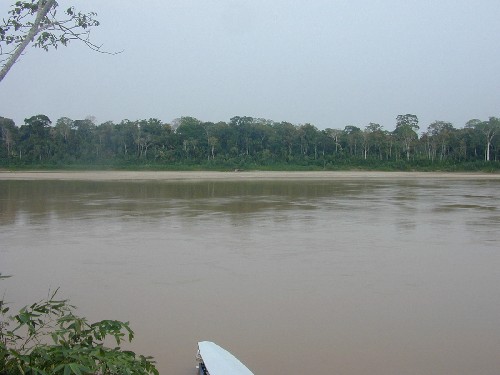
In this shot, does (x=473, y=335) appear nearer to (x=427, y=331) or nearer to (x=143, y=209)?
(x=427, y=331)

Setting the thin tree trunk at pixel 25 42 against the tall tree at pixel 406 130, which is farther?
the tall tree at pixel 406 130

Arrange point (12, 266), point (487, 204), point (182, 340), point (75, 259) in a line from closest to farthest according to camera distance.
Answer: point (182, 340)
point (12, 266)
point (75, 259)
point (487, 204)

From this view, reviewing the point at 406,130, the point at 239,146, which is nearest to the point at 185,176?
the point at 239,146

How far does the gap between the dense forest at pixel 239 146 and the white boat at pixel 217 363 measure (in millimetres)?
44999

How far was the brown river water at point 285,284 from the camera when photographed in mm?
4281

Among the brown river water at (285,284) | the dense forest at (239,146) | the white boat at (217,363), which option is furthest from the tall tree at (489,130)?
the white boat at (217,363)

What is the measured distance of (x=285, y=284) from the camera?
6.34 m

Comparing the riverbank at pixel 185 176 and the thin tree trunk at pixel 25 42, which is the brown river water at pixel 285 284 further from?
the riverbank at pixel 185 176

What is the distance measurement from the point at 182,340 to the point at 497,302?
3.59m

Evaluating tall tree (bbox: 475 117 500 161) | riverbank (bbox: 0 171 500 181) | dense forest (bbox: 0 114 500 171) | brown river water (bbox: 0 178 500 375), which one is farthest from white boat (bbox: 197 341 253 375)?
tall tree (bbox: 475 117 500 161)

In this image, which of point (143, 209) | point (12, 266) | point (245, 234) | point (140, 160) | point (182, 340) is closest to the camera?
point (182, 340)

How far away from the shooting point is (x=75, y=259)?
7.85 metres

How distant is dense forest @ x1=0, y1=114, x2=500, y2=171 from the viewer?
49.8m

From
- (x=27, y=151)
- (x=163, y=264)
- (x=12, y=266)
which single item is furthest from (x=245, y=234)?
(x=27, y=151)
